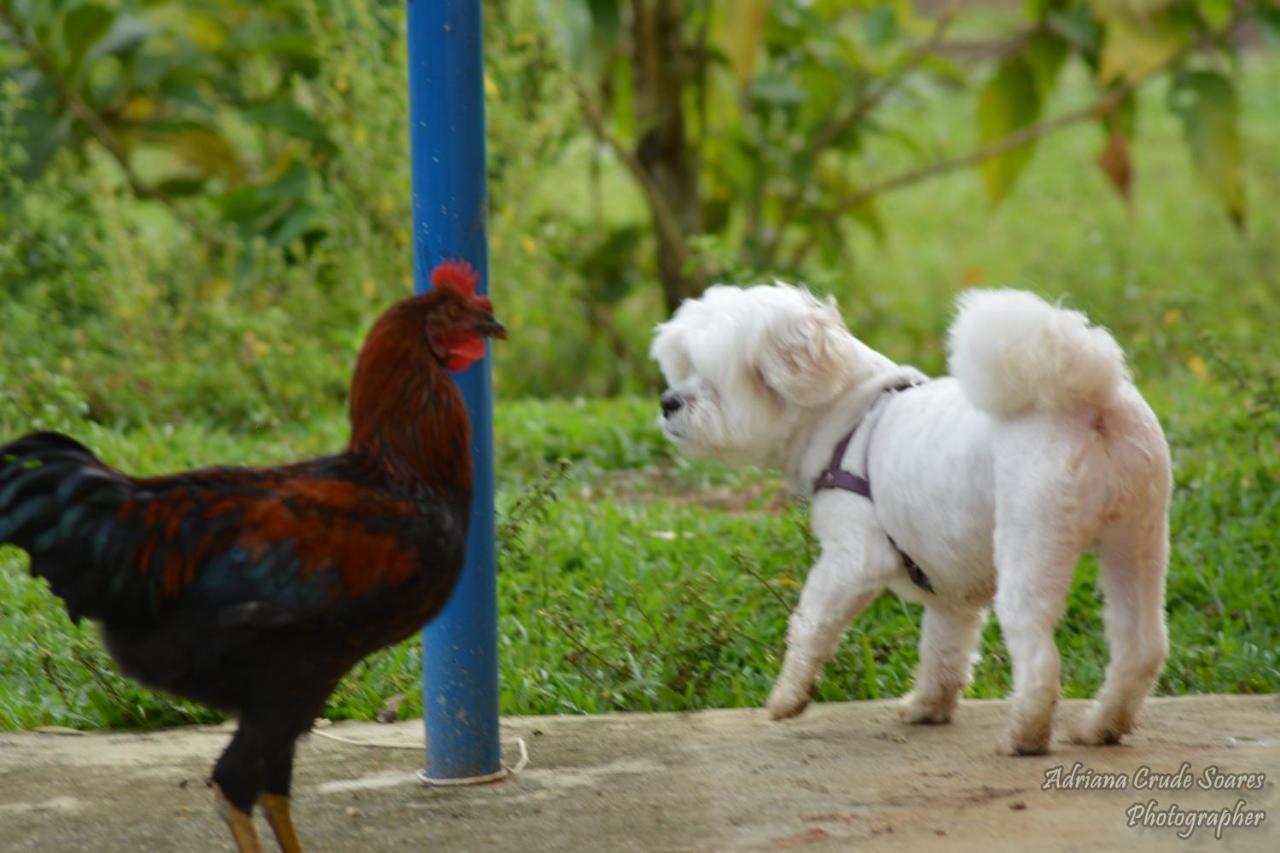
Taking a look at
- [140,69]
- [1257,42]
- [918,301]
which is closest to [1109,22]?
[918,301]

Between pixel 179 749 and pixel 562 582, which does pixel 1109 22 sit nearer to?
pixel 562 582

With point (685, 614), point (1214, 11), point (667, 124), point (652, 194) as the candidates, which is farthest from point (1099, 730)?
point (1214, 11)

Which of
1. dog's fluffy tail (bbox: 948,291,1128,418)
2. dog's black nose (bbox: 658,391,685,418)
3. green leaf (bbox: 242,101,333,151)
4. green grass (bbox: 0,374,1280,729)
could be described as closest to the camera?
dog's fluffy tail (bbox: 948,291,1128,418)

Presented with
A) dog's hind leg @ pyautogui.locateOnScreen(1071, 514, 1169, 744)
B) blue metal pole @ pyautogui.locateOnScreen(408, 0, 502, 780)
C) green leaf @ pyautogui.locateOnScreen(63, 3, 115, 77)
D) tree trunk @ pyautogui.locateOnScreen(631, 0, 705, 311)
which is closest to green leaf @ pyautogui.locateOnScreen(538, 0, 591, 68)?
tree trunk @ pyautogui.locateOnScreen(631, 0, 705, 311)

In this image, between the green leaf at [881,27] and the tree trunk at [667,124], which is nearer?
the tree trunk at [667,124]

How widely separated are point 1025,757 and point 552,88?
494 cm

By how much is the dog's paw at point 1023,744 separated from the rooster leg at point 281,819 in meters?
1.57

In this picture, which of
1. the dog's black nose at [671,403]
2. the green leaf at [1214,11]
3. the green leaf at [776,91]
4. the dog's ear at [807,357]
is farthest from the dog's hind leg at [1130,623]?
the green leaf at [1214,11]

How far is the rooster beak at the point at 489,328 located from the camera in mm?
3201

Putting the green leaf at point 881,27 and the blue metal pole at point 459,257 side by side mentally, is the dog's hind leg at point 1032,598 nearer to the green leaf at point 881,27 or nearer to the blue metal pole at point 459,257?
the blue metal pole at point 459,257

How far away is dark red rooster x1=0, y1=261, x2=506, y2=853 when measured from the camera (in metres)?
2.92

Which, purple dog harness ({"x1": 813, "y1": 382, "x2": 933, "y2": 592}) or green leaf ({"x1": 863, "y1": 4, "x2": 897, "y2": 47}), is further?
green leaf ({"x1": 863, "y1": 4, "x2": 897, "y2": 47})

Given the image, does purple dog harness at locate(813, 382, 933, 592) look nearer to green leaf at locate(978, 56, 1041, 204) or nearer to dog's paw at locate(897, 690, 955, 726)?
dog's paw at locate(897, 690, 955, 726)

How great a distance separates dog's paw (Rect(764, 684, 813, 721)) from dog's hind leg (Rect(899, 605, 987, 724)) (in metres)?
0.28
